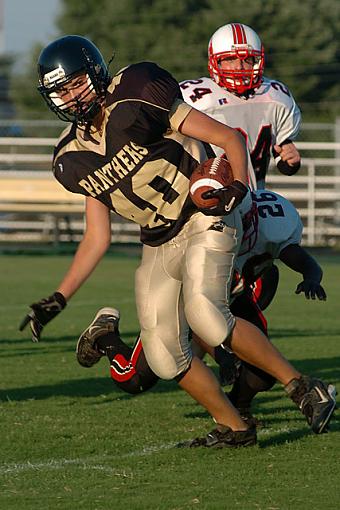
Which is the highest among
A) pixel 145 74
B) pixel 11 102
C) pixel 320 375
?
pixel 145 74

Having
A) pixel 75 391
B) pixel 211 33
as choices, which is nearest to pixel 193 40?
pixel 211 33

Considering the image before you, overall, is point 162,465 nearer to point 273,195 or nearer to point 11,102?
point 273,195

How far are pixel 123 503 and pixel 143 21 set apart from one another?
3462 cm

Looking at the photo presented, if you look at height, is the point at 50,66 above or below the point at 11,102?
above

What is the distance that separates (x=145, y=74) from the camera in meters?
4.72

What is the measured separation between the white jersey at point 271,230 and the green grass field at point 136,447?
0.73 meters

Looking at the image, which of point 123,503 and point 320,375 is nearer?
point 123,503

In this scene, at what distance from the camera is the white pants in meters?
4.65

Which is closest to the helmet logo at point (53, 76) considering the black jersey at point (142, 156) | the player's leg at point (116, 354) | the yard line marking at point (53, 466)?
the black jersey at point (142, 156)

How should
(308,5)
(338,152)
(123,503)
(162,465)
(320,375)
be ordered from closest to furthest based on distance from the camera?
(123,503)
(162,465)
(320,375)
(338,152)
(308,5)

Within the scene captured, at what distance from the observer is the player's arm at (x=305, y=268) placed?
517 cm

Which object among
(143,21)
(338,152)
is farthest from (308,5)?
(338,152)

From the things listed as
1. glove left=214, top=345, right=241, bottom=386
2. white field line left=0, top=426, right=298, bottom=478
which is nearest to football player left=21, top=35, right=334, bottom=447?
white field line left=0, top=426, right=298, bottom=478

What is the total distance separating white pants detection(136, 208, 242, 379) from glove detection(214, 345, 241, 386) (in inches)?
28.0
